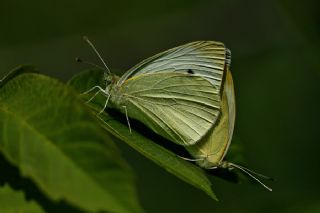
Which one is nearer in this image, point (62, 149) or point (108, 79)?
point (62, 149)

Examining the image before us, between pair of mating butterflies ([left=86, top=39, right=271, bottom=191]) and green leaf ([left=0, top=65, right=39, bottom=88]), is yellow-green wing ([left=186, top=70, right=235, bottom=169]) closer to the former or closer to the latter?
pair of mating butterflies ([left=86, top=39, right=271, bottom=191])

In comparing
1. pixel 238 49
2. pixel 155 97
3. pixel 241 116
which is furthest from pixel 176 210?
pixel 155 97

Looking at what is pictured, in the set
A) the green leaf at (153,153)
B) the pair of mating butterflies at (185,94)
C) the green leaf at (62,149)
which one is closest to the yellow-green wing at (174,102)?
the pair of mating butterflies at (185,94)

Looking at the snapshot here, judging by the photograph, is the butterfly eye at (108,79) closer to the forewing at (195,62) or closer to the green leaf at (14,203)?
the forewing at (195,62)

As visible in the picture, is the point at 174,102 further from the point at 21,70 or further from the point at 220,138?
the point at 21,70

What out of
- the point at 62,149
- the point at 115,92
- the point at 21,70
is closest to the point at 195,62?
the point at 115,92

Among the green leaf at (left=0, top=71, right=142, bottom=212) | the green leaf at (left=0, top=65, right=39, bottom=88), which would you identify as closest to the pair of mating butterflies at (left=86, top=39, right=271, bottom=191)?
the green leaf at (left=0, top=65, right=39, bottom=88)
